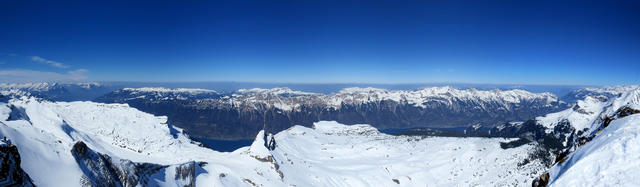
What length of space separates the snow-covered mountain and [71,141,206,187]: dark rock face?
0.07 m

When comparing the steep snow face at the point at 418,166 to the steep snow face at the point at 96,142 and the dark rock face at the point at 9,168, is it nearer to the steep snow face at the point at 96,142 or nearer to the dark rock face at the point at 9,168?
the steep snow face at the point at 96,142

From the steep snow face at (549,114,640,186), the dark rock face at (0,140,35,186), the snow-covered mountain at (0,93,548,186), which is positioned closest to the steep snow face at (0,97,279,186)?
the snow-covered mountain at (0,93,548,186)

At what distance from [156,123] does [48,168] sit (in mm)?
69506

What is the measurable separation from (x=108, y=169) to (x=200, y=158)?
3330cm

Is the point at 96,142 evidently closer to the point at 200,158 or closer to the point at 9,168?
the point at 200,158

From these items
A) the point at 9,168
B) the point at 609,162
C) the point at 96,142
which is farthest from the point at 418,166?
the point at 96,142

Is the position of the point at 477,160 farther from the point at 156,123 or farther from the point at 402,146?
the point at 156,123

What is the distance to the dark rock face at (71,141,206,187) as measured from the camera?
61.5ft

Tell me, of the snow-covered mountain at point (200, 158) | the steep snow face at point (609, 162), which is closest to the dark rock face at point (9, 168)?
the snow-covered mountain at point (200, 158)

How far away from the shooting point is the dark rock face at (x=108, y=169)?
18.7 metres

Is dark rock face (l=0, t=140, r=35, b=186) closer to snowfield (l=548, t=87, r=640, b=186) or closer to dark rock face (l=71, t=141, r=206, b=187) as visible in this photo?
dark rock face (l=71, t=141, r=206, b=187)

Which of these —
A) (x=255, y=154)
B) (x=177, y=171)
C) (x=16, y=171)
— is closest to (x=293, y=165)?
(x=255, y=154)

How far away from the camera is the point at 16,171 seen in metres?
11.5

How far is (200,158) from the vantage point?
52.6 m
